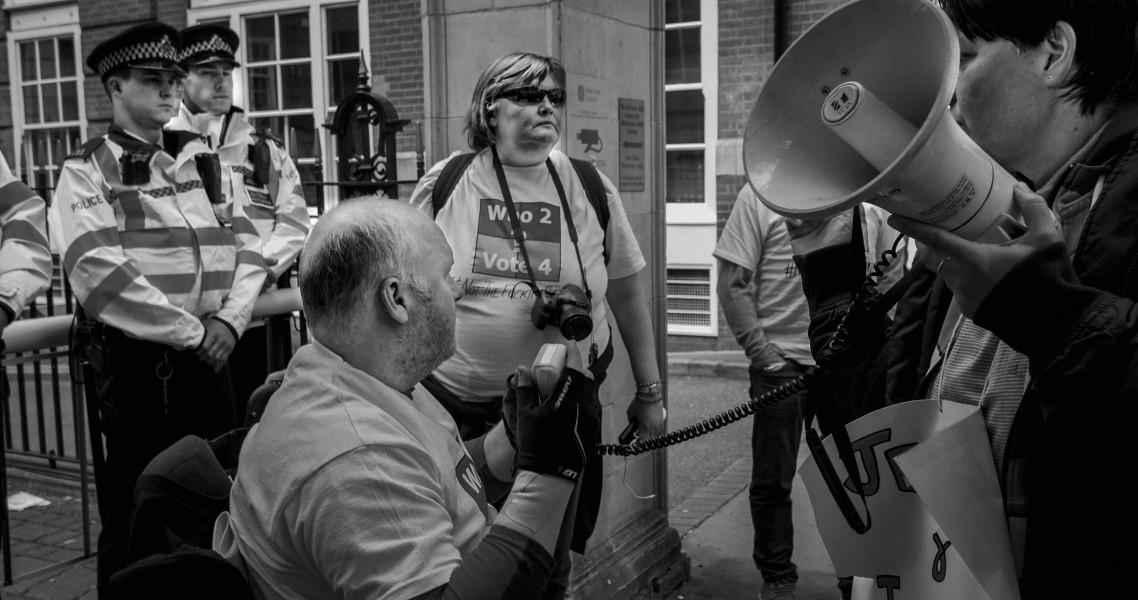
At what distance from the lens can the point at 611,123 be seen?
408 cm

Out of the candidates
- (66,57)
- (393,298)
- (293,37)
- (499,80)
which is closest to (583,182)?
(499,80)

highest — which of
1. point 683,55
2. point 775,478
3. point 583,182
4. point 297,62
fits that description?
point 297,62

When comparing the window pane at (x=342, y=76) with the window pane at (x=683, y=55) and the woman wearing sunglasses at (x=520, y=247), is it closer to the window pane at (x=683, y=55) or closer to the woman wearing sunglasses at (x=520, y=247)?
the window pane at (x=683, y=55)

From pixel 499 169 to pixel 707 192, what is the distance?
23.8 ft

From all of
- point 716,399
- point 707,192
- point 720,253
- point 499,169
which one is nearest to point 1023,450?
point 499,169

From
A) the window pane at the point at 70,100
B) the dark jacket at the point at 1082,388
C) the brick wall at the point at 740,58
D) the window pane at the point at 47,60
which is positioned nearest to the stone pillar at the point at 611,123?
the dark jacket at the point at 1082,388

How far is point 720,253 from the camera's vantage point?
4309 mm

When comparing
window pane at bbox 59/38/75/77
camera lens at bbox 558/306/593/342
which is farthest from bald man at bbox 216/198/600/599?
window pane at bbox 59/38/75/77

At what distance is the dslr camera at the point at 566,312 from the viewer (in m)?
3.11

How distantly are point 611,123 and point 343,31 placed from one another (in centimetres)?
890

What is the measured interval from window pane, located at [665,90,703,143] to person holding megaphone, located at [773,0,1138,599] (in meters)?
9.15

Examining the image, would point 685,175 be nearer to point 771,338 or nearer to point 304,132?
point 304,132

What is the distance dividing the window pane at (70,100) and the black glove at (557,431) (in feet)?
47.9

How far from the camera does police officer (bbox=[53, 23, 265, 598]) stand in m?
3.94
